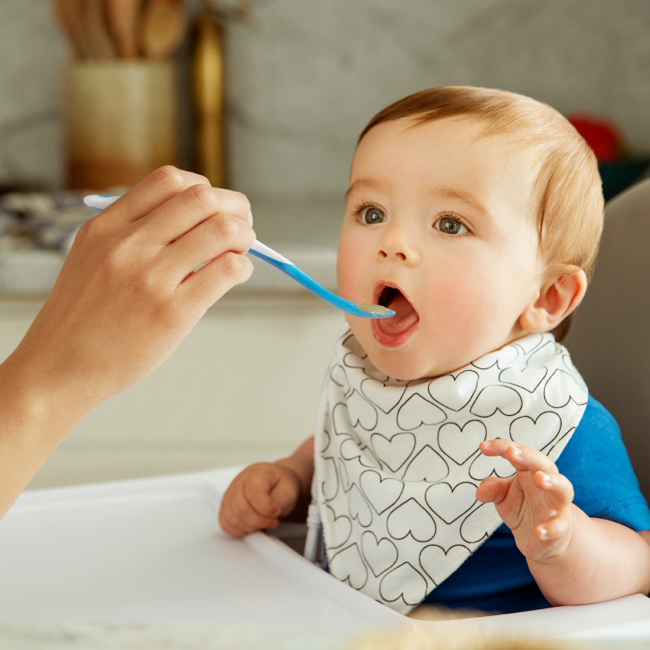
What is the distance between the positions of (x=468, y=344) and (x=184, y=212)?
29 cm

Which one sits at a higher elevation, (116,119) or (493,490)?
(493,490)

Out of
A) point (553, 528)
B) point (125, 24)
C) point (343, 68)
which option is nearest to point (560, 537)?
point (553, 528)

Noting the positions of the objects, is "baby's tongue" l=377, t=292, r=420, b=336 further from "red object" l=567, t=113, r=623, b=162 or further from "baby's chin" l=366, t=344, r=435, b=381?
"red object" l=567, t=113, r=623, b=162

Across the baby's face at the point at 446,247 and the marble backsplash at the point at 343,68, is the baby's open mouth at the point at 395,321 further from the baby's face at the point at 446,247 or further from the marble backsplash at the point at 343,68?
the marble backsplash at the point at 343,68

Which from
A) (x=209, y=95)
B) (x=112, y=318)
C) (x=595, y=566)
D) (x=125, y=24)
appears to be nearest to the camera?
(x=112, y=318)

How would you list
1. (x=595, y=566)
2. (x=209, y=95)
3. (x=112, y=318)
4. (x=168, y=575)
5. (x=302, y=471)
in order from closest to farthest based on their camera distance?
1. (x=112, y=318)
2. (x=595, y=566)
3. (x=168, y=575)
4. (x=302, y=471)
5. (x=209, y=95)

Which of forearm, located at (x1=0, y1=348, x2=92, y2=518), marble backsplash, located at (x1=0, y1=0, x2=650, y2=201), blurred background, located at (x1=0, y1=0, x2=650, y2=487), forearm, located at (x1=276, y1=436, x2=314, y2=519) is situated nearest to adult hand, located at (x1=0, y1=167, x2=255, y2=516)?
forearm, located at (x1=0, y1=348, x2=92, y2=518)

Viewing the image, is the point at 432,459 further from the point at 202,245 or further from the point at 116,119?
the point at 116,119

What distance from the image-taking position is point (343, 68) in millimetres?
2137

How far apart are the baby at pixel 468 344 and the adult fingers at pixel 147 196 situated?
0.20 m

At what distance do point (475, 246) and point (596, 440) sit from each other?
0.19m

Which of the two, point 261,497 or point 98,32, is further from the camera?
point 98,32

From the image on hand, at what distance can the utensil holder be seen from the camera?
1.90 metres

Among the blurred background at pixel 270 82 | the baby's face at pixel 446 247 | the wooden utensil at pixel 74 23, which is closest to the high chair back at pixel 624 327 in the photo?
the baby's face at pixel 446 247
